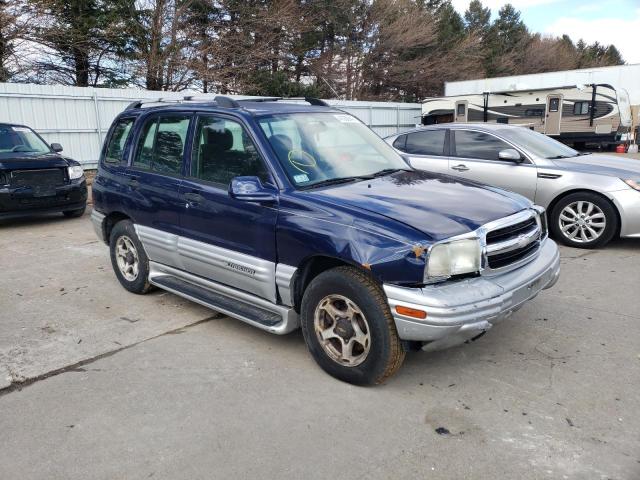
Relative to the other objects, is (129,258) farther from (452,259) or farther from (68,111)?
(68,111)

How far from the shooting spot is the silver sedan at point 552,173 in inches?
260

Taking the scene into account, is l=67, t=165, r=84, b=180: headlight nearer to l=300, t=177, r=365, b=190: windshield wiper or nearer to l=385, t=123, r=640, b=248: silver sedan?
l=385, t=123, r=640, b=248: silver sedan

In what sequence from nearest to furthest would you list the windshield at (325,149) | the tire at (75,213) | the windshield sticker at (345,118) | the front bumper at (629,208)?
the windshield at (325,149), the windshield sticker at (345,118), the front bumper at (629,208), the tire at (75,213)

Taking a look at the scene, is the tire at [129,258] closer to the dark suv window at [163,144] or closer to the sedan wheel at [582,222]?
the dark suv window at [163,144]

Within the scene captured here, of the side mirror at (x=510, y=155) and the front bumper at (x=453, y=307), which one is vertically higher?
the side mirror at (x=510, y=155)

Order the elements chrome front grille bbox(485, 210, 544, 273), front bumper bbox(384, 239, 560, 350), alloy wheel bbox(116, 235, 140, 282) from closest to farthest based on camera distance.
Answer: front bumper bbox(384, 239, 560, 350) < chrome front grille bbox(485, 210, 544, 273) < alloy wheel bbox(116, 235, 140, 282)

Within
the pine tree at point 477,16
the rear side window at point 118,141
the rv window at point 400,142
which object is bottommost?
the rv window at point 400,142

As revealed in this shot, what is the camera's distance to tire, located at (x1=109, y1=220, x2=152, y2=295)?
5074 mm

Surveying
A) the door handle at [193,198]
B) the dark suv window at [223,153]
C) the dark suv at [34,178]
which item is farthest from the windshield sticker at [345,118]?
the dark suv at [34,178]

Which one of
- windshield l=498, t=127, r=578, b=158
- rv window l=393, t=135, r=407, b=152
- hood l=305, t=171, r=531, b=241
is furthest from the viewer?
rv window l=393, t=135, r=407, b=152

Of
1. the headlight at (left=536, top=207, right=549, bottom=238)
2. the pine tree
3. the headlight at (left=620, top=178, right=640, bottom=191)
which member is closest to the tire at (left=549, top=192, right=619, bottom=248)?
the headlight at (left=620, top=178, right=640, bottom=191)

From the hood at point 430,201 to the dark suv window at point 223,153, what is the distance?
58 centimetres

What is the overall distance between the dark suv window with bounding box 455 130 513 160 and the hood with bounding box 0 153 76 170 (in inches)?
256

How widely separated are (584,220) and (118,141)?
560 cm
